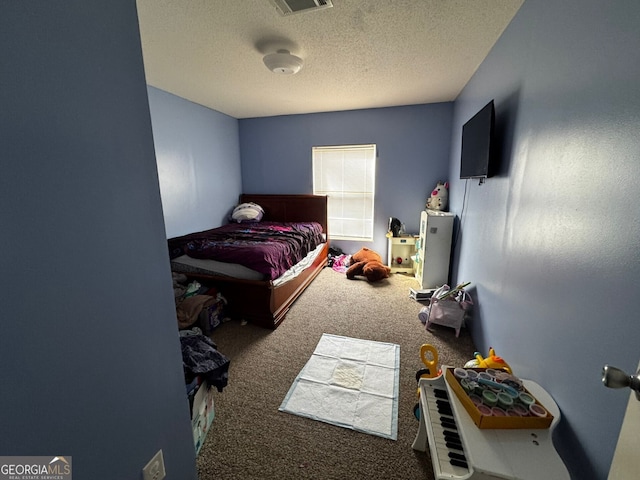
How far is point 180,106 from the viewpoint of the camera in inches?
127

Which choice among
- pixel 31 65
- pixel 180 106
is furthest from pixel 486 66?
pixel 180 106

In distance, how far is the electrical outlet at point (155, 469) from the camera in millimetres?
897

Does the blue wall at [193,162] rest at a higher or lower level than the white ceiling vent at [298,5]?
lower

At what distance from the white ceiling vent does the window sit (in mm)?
2447

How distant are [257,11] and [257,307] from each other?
2226mm

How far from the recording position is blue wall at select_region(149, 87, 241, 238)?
304cm

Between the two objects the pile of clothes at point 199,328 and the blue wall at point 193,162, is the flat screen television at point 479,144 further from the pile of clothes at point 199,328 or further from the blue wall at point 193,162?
the blue wall at point 193,162

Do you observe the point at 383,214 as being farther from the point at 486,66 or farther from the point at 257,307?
the point at 257,307

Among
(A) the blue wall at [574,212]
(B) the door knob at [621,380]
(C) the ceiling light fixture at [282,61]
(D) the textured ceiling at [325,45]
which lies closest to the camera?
(B) the door knob at [621,380]

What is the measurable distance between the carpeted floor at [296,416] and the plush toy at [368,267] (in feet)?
1.86

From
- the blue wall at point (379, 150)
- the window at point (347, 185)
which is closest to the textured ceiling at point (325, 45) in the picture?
the blue wall at point (379, 150)

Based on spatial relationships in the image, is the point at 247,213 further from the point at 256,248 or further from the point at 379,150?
the point at 379,150

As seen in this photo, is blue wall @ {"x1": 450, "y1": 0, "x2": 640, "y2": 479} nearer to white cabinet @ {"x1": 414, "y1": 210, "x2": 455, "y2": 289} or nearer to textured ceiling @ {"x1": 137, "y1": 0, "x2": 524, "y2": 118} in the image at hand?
textured ceiling @ {"x1": 137, "y1": 0, "x2": 524, "y2": 118}

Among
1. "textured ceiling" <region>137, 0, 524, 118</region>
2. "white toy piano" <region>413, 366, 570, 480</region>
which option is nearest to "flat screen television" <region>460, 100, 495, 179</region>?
"textured ceiling" <region>137, 0, 524, 118</region>
